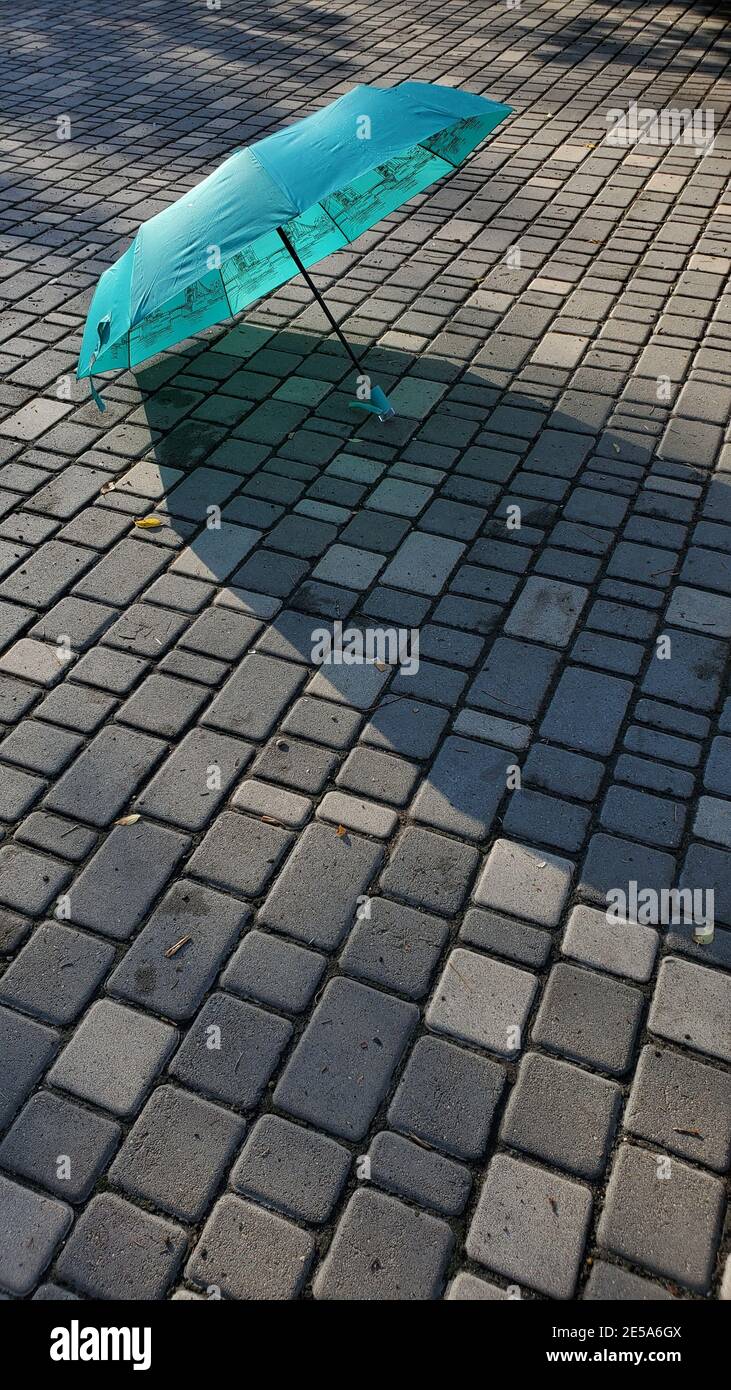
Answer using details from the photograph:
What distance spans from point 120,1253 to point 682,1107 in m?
1.59

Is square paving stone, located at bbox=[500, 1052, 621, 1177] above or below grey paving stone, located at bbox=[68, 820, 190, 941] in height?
below

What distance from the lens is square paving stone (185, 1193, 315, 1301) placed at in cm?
259

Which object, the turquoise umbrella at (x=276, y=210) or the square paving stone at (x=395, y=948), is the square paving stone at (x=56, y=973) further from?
the turquoise umbrella at (x=276, y=210)

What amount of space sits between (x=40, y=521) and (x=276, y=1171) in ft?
11.1

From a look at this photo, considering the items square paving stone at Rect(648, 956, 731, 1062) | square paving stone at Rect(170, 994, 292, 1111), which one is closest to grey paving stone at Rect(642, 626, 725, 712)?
square paving stone at Rect(648, 956, 731, 1062)

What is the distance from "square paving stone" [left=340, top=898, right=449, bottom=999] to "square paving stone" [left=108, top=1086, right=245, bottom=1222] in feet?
1.98

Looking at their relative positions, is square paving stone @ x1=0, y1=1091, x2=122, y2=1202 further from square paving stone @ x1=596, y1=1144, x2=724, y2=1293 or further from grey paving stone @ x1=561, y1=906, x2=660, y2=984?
grey paving stone @ x1=561, y1=906, x2=660, y2=984

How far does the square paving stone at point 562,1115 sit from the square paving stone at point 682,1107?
8 cm

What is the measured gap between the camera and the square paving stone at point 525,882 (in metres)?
3.33

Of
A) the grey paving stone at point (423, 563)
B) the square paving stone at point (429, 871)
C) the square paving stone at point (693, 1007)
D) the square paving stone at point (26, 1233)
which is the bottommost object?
the square paving stone at point (26, 1233)

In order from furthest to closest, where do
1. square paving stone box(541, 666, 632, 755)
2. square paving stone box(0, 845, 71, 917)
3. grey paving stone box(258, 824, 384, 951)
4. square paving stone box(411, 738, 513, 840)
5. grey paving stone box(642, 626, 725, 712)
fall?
grey paving stone box(642, 626, 725, 712)
square paving stone box(541, 666, 632, 755)
square paving stone box(411, 738, 513, 840)
square paving stone box(0, 845, 71, 917)
grey paving stone box(258, 824, 384, 951)

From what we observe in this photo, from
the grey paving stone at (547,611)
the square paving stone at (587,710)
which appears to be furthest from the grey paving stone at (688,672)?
the grey paving stone at (547,611)

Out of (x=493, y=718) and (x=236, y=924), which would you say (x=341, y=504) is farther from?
(x=236, y=924)

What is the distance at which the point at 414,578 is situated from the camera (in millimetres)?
4531
